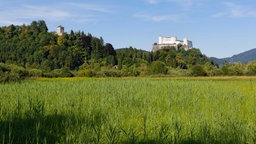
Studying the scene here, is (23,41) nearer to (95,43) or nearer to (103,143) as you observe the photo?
(95,43)

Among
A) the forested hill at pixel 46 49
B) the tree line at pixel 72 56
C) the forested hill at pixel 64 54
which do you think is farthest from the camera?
the forested hill at pixel 46 49

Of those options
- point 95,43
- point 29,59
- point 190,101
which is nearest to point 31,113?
point 190,101

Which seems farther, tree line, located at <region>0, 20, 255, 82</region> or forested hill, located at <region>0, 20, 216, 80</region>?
forested hill, located at <region>0, 20, 216, 80</region>

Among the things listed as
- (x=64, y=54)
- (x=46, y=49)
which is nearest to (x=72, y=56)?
(x=64, y=54)

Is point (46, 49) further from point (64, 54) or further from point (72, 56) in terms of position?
point (72, 56)

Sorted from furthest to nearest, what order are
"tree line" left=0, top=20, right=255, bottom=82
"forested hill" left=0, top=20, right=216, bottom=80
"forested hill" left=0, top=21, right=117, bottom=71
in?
"forested hill" left=0, top=21, right=117, bottom=71
"forested hill" left=0, top=20, right=216, bottom=80
"tree line" left=0, top=20, right=255, bottom=82

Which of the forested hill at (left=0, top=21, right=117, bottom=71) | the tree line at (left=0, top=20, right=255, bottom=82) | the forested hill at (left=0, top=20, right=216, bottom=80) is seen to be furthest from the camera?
the forested hill at (left=0, top=21, right=117, bottom=71)

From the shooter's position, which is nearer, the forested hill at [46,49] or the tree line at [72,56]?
the tree line at [72,56]

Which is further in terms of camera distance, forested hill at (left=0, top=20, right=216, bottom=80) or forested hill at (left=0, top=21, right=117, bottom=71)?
forested hill at (left=0, top=21, right=117, bottom=71)

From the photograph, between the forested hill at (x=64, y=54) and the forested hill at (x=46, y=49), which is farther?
the forested hill at (x=46, y=49)

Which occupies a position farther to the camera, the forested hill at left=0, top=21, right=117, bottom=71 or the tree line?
the forested hill at left=0, top=21, right=117, bottom=71

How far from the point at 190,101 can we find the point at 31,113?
4.99 m

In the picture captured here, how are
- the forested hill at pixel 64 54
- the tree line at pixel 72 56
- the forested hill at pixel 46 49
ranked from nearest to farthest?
the tree line at pixel 72 56, the forested hill at pixel 64 54, the forested hill at pixel 46 49

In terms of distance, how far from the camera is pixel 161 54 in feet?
269
